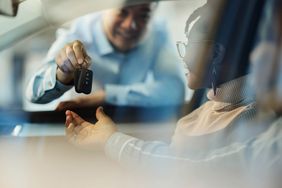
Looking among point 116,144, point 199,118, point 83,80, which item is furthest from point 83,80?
point 199,118

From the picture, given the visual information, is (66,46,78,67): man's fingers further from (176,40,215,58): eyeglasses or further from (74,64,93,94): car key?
(176,40,215,58): eyeglasses

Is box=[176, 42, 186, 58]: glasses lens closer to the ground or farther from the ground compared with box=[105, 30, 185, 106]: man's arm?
farther from the ground

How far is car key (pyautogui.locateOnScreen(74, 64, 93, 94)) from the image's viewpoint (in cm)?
140

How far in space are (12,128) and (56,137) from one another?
0.31 feet

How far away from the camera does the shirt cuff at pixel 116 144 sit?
54.4 inches

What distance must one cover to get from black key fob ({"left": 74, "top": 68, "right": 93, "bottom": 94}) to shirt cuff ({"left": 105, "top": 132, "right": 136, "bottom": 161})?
11 cm

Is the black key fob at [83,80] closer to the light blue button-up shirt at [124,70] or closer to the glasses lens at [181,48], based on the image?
the light blue button-up shirt at [124,70]

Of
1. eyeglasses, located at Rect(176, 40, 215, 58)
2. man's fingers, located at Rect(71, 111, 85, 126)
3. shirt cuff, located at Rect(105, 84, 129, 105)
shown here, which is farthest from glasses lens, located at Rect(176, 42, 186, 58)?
man's fingers, located at Rect(71, 111, 85, 126)

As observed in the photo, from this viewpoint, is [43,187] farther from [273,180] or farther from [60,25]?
[273,180]

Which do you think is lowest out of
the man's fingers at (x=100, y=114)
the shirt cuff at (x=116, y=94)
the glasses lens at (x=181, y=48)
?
the man's fingers at (x=100, y=114)

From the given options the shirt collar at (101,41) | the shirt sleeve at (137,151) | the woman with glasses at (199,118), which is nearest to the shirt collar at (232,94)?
the woman with glasses at (199,118)

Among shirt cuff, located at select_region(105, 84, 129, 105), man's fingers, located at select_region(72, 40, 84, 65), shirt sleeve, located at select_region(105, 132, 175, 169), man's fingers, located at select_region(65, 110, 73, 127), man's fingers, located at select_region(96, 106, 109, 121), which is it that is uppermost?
man's fingers, located at select_region(72, 40, 84, 65)

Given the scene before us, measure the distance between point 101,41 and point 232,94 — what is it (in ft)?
0.99

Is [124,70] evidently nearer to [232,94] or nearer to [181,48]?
[181,48]
